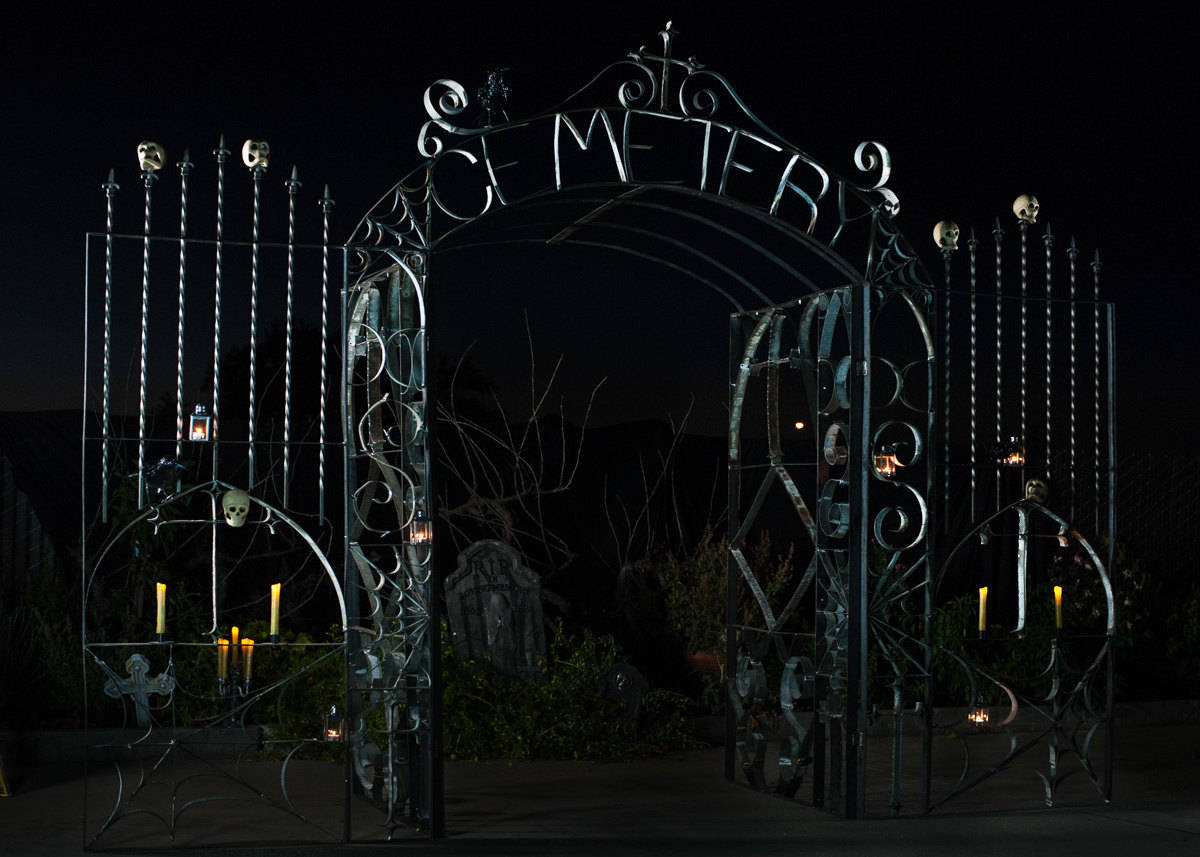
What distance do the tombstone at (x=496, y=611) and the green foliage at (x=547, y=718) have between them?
140 millimetres

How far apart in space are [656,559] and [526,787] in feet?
13.5

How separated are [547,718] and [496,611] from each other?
848 millimetres

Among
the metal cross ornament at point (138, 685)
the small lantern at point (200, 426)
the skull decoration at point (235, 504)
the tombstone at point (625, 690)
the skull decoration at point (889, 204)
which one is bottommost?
the tombstone at point (625, 690)

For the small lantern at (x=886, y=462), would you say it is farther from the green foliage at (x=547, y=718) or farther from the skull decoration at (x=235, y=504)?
the green foliage at (x=547, y=718)

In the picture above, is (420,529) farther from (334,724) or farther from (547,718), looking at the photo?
(547,718)

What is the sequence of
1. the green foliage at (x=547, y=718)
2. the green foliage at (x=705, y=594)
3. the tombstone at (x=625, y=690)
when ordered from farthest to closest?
the green foliage at (x=705, y=594) → the tombstone at (x=625, y=690) → the green foliage at (x=547, y=718)

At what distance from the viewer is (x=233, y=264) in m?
10.4

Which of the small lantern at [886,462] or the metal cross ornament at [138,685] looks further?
the small lantern at [886,462]

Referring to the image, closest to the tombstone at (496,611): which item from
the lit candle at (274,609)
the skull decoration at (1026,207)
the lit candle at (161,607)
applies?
the lit candle at (274,609)

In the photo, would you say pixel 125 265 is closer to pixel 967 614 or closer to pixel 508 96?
pixel 508 96

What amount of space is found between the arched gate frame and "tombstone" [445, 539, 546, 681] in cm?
255

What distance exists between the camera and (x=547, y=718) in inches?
352

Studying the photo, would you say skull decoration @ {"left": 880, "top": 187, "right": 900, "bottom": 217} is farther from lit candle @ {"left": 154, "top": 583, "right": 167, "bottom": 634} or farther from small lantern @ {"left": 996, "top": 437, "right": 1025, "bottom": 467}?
lit candle @ {"left": 154, "top": 583, "right": 167, "bottom": 634}

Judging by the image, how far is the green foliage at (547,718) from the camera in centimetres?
884
